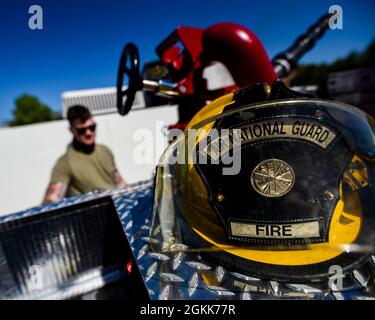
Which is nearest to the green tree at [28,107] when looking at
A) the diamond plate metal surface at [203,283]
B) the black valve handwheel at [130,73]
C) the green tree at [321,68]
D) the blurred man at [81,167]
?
the green tree at [321,68]

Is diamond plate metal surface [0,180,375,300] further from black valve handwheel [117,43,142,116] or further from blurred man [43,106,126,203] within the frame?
blurred man [43,106,126,203]

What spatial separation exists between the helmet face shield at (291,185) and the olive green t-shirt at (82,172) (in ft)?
6.64

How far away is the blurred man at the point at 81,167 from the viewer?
2430mm

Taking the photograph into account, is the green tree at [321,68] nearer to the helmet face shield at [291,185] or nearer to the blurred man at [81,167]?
the blurred man at [81,167]

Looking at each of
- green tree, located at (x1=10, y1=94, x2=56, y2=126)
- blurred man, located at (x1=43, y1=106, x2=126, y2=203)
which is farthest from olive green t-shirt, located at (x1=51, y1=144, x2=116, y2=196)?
green tree, located at (x1=10, y1=94, x2=56, y2=126)

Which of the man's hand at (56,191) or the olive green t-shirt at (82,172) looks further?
the olive green t-shirt at (82,172)

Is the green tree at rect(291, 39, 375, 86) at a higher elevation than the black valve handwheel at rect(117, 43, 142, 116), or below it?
higher

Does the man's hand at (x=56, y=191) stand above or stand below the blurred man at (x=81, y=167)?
below

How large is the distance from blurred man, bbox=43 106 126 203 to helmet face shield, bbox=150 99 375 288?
2027 mm

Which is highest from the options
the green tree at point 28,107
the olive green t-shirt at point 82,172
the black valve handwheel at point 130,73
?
the green tree at point 28,107

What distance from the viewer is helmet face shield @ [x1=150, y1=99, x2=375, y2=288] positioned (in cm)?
73

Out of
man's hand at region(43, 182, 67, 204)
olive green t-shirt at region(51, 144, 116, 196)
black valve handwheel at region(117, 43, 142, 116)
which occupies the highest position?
black valve handwheel at region(117, 43, 142, 116)

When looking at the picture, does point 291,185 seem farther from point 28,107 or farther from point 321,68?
point 28,107

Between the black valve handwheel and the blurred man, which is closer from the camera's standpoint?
the black valve handwheel
